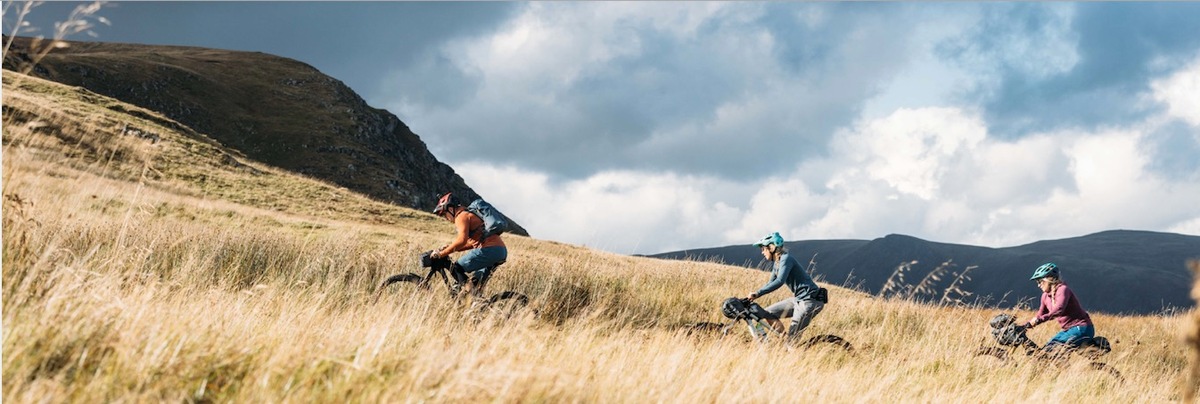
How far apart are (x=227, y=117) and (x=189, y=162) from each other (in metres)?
40.4

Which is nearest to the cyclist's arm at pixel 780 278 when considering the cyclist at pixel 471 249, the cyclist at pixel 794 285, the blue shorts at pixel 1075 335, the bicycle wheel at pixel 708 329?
the cyclist at pixel 794 285

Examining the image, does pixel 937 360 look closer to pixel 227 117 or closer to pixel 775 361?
pixel 775 361

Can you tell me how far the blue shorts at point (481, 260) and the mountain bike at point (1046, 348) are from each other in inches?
258

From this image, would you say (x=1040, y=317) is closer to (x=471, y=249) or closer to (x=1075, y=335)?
(x=1075, y=335)

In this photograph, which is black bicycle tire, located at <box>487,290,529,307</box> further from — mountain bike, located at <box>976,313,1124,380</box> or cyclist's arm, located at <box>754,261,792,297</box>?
mountain bike, located at <box>976,313,1124,380</box>

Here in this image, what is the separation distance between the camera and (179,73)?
293 ft

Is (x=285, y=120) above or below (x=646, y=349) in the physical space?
above

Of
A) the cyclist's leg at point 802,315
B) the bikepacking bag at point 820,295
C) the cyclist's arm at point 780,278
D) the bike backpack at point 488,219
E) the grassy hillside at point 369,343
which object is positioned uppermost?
the bike backpack at point 488,219

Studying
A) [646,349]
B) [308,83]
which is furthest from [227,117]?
[646,349]

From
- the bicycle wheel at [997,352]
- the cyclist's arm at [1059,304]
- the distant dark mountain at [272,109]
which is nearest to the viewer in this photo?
the cyclist's arm at [1059,304]

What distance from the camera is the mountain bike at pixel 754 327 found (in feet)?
29.5

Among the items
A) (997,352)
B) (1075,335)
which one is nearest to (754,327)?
(997,352)

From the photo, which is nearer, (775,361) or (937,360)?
(775,361)

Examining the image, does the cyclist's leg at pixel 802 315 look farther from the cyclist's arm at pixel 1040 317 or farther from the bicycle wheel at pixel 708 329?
the cyclist's arm at pixel 1040 317
